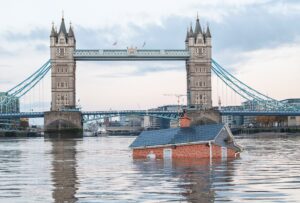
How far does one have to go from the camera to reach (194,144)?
1516 inches

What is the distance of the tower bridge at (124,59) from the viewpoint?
147m

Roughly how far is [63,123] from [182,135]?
107 meters

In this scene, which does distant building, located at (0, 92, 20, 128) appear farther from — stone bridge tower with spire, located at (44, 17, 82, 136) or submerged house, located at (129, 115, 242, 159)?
submerged house, located at (129, 115, 242, 159)

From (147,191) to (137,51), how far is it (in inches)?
5129

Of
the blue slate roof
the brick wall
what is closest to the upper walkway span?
the blue slate roof

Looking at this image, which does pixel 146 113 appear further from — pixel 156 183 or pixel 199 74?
pixel 156 183

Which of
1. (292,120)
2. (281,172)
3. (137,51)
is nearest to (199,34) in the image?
(137,51)

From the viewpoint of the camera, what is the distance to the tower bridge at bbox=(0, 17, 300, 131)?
146625 millimetres

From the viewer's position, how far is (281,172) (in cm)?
2727

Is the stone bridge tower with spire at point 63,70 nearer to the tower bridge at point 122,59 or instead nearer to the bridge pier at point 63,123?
the tower bridge at point 122,59

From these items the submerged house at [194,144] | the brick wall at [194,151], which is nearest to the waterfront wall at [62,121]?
the submerged house at [194,144]

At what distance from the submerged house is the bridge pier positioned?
10293 centimetres

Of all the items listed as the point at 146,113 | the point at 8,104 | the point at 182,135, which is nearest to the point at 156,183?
the point at 182,135

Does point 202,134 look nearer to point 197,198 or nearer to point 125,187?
point 125,187
